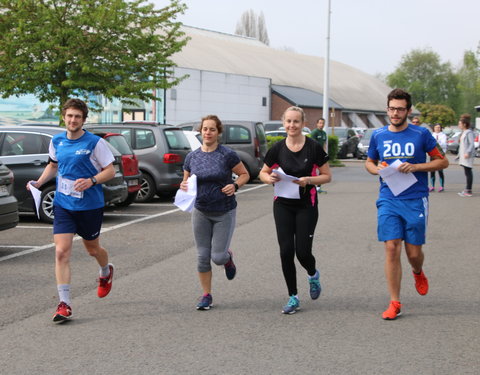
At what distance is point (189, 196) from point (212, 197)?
0.67 ft

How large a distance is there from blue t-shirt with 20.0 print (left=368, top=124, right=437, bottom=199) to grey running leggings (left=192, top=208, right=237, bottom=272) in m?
1.31

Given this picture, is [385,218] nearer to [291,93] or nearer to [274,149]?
[274,149]

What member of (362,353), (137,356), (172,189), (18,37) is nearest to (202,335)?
(137,356)

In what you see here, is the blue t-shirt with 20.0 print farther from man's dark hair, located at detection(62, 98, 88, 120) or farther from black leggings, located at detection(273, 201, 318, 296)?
man's dark hair, located at detection(62, 98, 88, 120)

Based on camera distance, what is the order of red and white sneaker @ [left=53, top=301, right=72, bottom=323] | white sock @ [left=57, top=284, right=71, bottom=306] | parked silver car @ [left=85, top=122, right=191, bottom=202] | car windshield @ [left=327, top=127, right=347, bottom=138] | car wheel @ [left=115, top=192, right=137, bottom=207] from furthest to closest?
car windshield @ [left=327, top=127, right=347, bottom=138] → parked silver car @ [left=85, top=122, right=191, bottom=202] → car wheel @ [left=115, top=192, right=137, bottom=207] → white sock @ [left=57, top=284, right=71, bottom=306] → red and white sneaker @ [left=53, top=301, right=72, bottom=323]

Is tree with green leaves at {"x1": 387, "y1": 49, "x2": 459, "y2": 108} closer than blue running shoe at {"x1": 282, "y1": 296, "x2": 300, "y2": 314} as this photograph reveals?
No

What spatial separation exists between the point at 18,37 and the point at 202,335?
18844 millimetres

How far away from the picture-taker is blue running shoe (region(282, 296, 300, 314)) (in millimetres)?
6000

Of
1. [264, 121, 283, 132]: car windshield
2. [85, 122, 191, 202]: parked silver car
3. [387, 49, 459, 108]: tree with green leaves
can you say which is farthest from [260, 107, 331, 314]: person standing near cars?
[387, 49, 459, 108]: tree with green leaves

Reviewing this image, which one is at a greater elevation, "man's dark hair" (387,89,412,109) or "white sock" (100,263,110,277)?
"man's dark hair" (387,89,412,109)

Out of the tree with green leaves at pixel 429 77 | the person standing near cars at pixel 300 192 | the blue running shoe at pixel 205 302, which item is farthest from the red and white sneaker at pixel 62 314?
the tree with green leaves at pixel 429 77

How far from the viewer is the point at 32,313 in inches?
239

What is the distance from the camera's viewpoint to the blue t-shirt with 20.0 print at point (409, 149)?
5.94 meters

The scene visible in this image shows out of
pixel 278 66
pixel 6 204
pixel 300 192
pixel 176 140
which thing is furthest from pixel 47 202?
pixel 278 66
